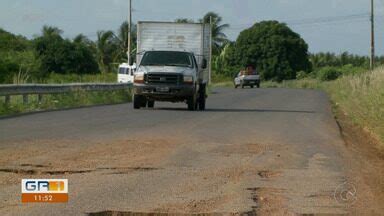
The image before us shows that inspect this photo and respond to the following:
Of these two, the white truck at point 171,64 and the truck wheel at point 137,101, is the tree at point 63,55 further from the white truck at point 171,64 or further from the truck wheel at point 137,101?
the truck wheel at point 137,101

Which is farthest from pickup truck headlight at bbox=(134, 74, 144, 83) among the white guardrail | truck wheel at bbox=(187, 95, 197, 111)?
the white guardrail

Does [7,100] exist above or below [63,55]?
below

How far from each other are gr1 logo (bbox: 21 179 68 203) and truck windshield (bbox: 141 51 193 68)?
17.2 metres

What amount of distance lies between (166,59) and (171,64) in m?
0.31

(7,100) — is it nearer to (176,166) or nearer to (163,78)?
(163,78)

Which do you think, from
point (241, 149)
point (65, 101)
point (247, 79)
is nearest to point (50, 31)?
point (247, 79)

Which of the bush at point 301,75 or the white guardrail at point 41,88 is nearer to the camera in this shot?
the white guardrail at point 41,88

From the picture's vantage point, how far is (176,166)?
11273 mm

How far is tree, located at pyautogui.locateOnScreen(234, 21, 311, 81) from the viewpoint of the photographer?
310 ft

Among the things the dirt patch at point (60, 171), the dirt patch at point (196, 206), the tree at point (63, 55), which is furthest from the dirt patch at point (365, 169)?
the tree at point (63, 55)

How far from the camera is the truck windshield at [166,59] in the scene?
86.5 feet

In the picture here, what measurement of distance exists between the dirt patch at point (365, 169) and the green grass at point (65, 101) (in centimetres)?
937

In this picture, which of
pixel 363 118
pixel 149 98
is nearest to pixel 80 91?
pixel 149 98

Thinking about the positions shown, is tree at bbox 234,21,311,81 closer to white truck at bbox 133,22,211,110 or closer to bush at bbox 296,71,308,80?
bush at bbox 296,71,308,80
